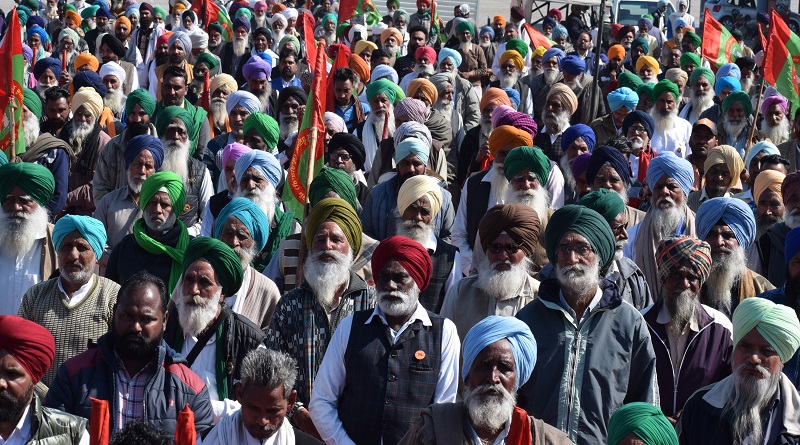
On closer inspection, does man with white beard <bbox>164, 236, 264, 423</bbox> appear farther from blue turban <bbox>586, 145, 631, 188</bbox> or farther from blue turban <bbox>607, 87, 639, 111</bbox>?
blue turban <bbox>607, 87, 639, 111</bbox>

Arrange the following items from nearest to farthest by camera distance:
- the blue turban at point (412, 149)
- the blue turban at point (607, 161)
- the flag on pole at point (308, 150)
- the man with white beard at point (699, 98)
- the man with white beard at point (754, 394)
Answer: the man with white beard at point (754, 394) → the flag on pole at point (308, 150) → the blue turban at point (607, 161) → the blue turban at point (412, 149) → the man with white beard at point (699, 98)

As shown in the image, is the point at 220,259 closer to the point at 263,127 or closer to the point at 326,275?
the point at 326,275

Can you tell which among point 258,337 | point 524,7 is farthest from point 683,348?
point 524,7

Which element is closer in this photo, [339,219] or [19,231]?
[339,219]

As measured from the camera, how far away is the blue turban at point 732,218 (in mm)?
7320

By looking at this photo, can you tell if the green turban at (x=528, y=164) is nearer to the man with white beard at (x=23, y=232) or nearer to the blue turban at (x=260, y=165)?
the blue turban at (x=260, y=165)

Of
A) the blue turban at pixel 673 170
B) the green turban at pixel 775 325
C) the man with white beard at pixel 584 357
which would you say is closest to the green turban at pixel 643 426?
the man with white beard at pixel 584 357

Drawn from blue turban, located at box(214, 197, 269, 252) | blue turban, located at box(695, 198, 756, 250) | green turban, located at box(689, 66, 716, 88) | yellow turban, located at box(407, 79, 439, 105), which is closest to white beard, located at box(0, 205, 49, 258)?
blue turban, located at box(214, 197, 269, 252)

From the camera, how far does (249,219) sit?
7344 mm

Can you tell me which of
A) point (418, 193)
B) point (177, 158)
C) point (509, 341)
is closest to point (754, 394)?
point (509, 341)

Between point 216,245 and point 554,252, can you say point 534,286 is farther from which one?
point 216,245

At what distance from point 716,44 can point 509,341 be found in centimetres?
1207

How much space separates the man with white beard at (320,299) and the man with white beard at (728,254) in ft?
5.81

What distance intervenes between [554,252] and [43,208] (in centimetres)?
305
